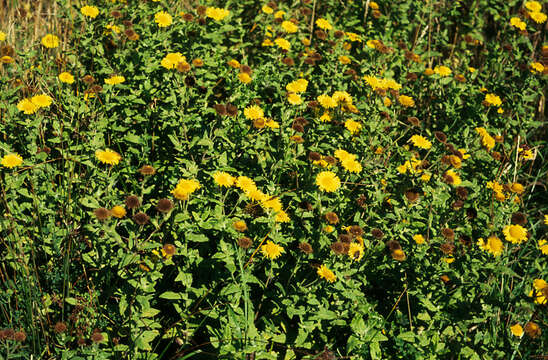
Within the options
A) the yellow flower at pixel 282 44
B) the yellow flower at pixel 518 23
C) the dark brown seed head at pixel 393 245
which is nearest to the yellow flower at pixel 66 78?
the yellow flower at pixel 282 44

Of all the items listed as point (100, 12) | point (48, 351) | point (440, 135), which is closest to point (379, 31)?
point (440, 135)

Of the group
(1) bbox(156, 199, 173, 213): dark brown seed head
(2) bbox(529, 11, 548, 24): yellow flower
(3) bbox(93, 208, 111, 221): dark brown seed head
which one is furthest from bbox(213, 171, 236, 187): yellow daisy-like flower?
(2) bbox(529, 11, 548, 24): yellow flower

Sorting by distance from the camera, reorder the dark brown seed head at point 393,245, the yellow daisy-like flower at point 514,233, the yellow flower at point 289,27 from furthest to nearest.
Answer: the yellow flower at point 289,27 < the yellow daisy-like flower at point 514,233 < the dark brown seed head at point 393,245

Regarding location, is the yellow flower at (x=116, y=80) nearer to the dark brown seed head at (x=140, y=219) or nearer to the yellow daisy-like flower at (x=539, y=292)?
the dark brown seed head at (x=140, y=219)

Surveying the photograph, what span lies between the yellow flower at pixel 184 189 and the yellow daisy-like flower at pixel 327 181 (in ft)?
2.15

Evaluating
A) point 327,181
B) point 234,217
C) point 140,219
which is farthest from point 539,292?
point 140,219

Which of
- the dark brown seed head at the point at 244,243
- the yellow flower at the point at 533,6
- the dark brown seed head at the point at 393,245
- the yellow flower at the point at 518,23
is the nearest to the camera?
the dark brown seed head at the point at 244,243

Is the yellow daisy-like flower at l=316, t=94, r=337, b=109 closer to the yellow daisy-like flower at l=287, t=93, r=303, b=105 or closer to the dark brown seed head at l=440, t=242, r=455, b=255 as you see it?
the yellow daisy-like flower at l=287, t=93, r=303, b=105

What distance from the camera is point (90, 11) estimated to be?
3162 mm

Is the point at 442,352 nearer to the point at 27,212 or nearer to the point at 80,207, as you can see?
the point at 80,207

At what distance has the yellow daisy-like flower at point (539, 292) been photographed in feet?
8.78

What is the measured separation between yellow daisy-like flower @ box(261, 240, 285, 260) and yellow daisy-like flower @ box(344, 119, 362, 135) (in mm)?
1027

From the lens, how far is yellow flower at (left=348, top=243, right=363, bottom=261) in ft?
8.00

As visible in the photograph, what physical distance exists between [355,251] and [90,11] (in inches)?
89.4
